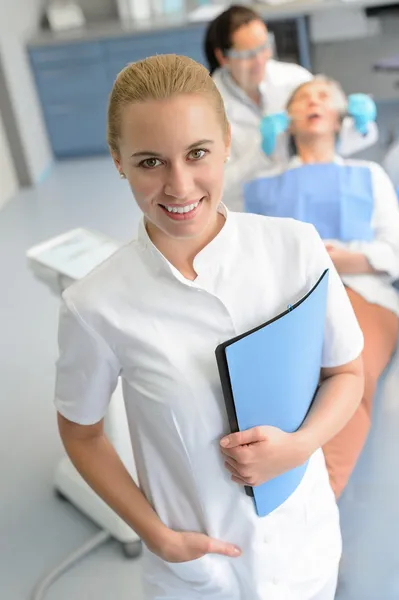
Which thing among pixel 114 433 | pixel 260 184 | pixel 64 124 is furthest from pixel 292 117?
pixel 64 124

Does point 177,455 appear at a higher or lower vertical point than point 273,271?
lower

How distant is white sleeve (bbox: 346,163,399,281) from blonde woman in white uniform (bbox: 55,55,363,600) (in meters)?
1.04

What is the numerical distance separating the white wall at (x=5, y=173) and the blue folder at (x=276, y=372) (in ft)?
12.7

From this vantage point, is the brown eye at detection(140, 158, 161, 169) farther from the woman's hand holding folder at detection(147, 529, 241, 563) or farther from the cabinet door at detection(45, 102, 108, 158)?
the cabinet door at detection(45, 102, 108, 158)

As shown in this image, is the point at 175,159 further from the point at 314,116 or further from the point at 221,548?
the point at 314,116

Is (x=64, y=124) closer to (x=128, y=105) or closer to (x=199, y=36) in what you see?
(x=199, y=36)

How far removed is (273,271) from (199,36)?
158 inches

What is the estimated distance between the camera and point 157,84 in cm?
78

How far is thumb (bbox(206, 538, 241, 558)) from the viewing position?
0.95m

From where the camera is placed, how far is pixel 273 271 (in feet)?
2.99

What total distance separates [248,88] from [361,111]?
26.6 inches

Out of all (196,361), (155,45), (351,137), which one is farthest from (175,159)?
(155,45)

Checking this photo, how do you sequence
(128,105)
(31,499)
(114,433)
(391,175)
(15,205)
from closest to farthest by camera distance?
(128,105) < (114,433) < (31,499) < (391,175) < (15,205)

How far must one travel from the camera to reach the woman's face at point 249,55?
2469mm
